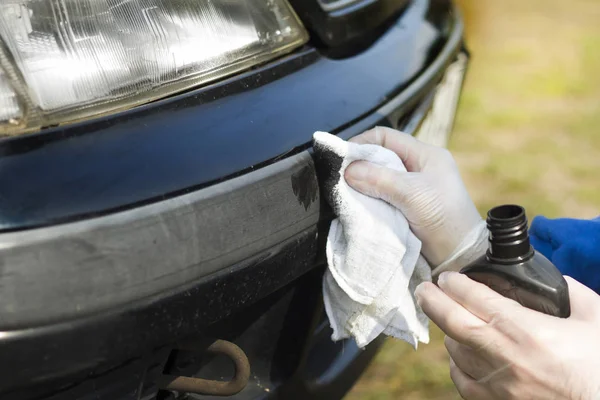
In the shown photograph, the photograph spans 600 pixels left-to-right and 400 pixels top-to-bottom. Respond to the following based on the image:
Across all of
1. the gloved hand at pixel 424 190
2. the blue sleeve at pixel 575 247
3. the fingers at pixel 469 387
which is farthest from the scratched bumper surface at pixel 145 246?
the blue sleeve at pixel 575 247

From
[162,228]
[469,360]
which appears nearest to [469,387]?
[469,360]

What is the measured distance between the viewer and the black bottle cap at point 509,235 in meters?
0.99

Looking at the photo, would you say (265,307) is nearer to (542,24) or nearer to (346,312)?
(346,312)

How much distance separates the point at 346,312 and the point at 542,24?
12.4 ft

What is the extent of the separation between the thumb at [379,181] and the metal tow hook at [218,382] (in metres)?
0.35

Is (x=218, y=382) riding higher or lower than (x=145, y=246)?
lower

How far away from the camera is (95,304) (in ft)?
3.15

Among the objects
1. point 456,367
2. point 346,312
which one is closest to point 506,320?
point 456,367

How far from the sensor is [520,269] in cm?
101

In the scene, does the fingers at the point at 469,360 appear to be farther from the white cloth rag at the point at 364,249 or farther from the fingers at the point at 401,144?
the fingers at the point at 401,144

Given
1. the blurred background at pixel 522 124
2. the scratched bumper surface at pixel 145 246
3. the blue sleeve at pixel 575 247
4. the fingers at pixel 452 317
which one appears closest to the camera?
the scratched bumper surface at pixel 145 246

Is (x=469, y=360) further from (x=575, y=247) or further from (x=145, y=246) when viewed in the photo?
(x=145, y=246)

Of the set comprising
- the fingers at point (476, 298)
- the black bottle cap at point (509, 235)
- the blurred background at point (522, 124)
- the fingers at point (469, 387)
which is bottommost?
the blurred background at point (522, 124)

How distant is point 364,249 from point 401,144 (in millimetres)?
220
